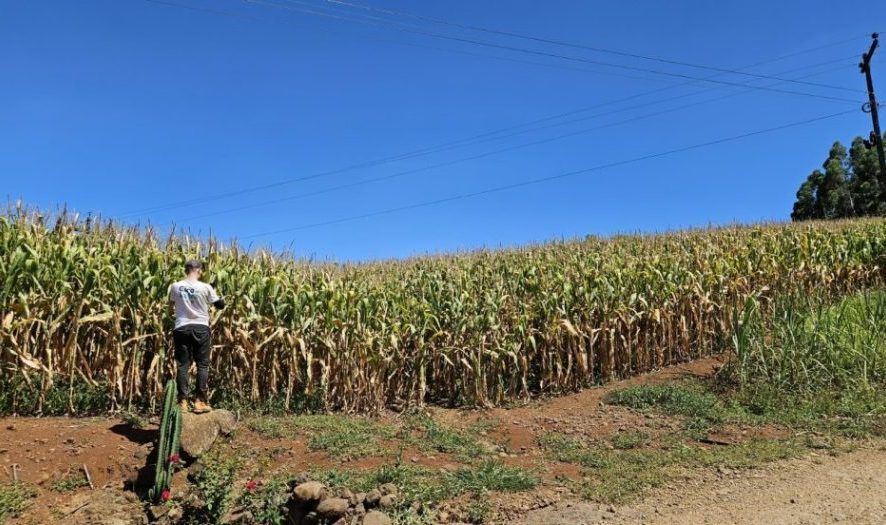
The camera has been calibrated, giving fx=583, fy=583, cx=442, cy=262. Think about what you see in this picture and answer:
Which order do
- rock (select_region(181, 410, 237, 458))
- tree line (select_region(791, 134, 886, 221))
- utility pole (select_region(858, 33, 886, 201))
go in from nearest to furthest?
rock (select_region(181, 410, 237, 458))
utility pole (select_region(858, 33, 886, 201))
tree line (select_region(791, 134, 886, 221))

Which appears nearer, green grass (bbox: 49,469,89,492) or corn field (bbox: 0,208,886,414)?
green grass (bbox: 49,469,89,492)

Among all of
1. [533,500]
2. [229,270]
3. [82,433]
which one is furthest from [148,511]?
[229,270]

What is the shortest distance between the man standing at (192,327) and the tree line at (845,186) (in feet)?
146

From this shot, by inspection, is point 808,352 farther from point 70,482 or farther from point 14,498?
point 14,498

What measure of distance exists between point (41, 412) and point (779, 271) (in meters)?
14.1

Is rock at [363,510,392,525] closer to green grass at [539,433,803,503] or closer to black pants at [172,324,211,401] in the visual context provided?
green grass at [539,433,803,503]

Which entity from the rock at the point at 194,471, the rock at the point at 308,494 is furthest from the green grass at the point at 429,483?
the rock at the point at 194,471

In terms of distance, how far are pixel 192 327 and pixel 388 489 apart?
324 centimetres

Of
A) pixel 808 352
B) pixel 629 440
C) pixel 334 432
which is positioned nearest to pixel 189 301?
pixel 334 432

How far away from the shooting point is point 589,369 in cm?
1013

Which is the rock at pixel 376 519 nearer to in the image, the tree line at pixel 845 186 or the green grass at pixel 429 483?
the green grass at pixel 429 483

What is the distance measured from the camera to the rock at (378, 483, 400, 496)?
5.17 meters

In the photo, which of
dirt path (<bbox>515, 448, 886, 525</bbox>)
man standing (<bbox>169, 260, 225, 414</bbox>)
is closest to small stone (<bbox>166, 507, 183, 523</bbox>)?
man standing (<bbox>169, 260, 225, 414</bbox>)

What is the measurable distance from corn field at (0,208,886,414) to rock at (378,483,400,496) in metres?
3.36
